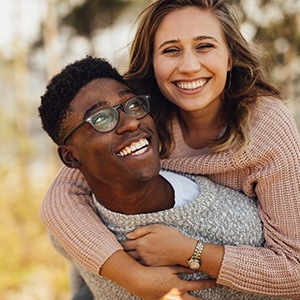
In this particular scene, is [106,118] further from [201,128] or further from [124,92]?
[201,128]

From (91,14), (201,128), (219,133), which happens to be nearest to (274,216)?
(219,133)

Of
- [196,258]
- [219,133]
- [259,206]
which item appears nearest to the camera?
[196,258]

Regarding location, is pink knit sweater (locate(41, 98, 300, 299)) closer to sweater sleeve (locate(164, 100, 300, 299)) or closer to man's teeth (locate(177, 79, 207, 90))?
sweater sleeve (locate(164, 100, 300, 299))

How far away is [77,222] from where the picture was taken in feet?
8.62

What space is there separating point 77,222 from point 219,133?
87 centimetres

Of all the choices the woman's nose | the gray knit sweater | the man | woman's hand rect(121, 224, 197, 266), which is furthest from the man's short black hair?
woman's hand rect(121, 224, 197, 266)

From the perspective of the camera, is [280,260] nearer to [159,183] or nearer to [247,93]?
[159,183]

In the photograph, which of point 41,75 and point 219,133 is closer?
point 219,133

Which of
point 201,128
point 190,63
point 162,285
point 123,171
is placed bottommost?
point 162,285

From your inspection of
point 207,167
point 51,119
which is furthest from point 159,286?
point 51,119

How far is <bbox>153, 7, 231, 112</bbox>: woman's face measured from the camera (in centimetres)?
272

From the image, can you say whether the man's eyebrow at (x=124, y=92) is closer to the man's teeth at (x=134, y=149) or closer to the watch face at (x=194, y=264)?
the man's teeth at (x=134, y=149)

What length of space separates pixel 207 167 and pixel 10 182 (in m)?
8.09

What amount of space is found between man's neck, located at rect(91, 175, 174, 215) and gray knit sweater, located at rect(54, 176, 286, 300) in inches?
1.5
